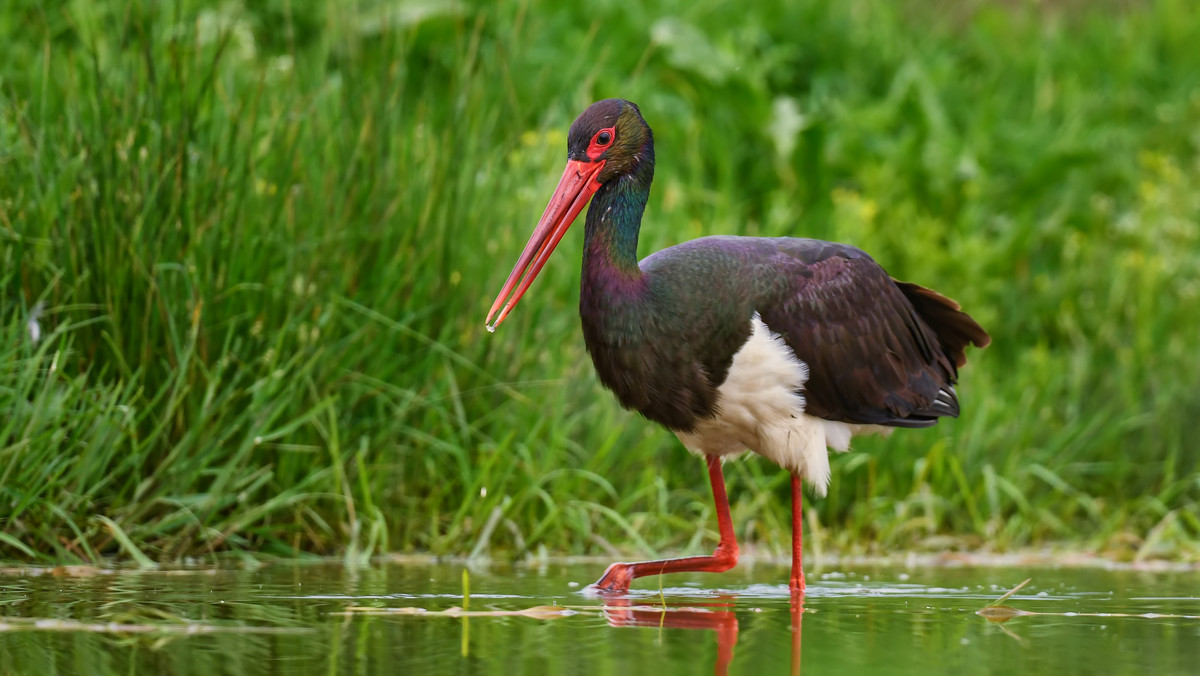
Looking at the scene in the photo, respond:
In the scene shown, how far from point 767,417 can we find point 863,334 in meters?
0.62

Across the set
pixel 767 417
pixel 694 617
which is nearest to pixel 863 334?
pixel 767 417

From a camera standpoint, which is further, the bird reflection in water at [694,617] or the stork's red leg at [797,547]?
the stork's red leg at [797,547]

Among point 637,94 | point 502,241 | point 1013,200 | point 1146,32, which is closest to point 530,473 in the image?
point 502,241

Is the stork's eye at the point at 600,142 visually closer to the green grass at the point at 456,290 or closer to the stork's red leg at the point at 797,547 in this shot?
the green grass at the point at 456,290

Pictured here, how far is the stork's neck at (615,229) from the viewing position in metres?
4.69

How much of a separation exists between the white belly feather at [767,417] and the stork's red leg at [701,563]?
21 centimetres

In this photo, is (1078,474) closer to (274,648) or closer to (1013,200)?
(1013,200)

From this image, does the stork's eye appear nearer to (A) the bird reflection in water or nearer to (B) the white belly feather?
(B) the white belly feather

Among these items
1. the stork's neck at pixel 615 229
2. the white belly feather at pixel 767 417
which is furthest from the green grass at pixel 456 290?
the stork's neck at pixel 615 229

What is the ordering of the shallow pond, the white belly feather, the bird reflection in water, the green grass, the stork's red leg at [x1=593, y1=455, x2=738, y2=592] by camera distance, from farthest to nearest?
the green grass, the white belly feather, the stork's red leg at [x1=593, y1=455, x2=738, y2=592], the bird reflection in water, the shallow pond

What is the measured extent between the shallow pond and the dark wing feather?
612 mm

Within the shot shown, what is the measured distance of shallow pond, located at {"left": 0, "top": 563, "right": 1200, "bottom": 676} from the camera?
3.14 m

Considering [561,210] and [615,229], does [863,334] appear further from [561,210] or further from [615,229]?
[561,210]

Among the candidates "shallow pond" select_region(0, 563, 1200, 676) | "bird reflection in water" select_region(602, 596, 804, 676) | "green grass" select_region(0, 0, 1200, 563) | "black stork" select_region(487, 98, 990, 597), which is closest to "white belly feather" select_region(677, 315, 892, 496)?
"black stork" select_region(487, 98, 990, 597)
